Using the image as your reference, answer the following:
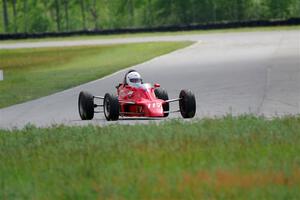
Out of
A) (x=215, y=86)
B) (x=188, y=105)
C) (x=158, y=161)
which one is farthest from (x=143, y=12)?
(x=158, y=161)

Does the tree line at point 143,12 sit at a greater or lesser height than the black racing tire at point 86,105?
lesser

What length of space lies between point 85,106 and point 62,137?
12.6ft

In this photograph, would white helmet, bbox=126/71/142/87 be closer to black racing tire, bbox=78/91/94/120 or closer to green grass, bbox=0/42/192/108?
black racing tire, bbox=78/91/94/120

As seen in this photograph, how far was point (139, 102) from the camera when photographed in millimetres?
17734

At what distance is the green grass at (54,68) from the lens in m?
28.6

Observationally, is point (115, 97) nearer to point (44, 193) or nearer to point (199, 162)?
point (199, 162)

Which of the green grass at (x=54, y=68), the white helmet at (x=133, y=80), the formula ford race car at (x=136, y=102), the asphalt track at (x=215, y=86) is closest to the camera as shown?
the formula ford race car at (x=136, y=102)

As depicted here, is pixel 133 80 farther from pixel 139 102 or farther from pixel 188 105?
pixel 188 105

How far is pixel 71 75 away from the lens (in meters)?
34.5

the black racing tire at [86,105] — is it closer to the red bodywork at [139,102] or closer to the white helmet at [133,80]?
the red bodywork at [139,102]

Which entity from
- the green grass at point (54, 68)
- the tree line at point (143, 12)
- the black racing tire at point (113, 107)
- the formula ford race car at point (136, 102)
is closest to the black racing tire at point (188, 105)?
the formula ford race car at point (136, 102)

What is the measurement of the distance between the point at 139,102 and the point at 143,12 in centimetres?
12862

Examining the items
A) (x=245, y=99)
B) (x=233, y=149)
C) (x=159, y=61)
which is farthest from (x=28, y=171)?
(x=159, y=61)

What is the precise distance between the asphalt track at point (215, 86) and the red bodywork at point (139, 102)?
6.5 inches
